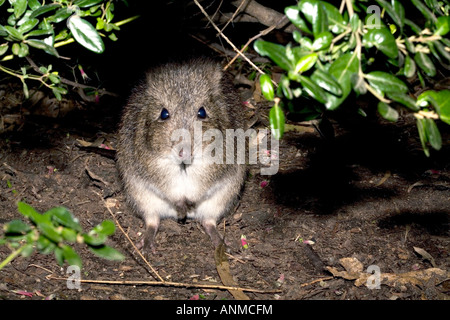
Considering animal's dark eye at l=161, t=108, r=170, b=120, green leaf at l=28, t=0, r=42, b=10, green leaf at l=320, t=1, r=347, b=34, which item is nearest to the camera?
green leaf at l=320, t=1, r=347, b=34

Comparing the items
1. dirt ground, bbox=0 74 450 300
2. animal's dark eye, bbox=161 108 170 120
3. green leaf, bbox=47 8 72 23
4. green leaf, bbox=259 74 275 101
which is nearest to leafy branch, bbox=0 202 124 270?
green leaf, bbox=259 74 275 101

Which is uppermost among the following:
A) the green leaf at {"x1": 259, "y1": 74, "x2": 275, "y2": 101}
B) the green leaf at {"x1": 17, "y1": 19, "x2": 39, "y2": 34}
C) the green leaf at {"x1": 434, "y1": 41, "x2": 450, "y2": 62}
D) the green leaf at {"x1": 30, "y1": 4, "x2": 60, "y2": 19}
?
the green leaf at {"x1": 434, "y1": 41, "x2": 450, "y2": 62}

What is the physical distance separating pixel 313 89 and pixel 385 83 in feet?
1.20

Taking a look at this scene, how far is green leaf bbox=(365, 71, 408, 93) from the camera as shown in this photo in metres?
2.38

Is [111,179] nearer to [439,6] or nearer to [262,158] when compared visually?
[262,158]

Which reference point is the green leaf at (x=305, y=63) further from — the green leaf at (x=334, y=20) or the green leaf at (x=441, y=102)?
the green leaf at (x=441, y=102)

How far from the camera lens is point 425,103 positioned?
8.22ft

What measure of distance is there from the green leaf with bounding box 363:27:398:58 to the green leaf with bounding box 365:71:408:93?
11 cm

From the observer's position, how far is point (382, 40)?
2340 mm

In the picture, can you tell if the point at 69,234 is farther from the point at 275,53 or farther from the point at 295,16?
the point at 295,16

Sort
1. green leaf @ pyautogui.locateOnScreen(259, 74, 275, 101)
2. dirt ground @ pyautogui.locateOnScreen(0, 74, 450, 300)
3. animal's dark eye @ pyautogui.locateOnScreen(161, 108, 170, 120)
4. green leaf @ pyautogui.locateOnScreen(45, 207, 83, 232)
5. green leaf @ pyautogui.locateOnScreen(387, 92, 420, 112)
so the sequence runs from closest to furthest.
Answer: green leaf @ pyautogui.locateOnScreen(45, 207, 83, 232) < green leaf @ pyautogui.locateOnScreen(387, 92, 420, 112) < green leaf @ pyautogui.locateOnScreen(259, 74, 275, 101) < dirt ground @ pyautogui.locateOnScreen(0, 74, 450, 300) < animal's dark eye @ pyautogui.locateOnScreen(161, 108, 170, 120)

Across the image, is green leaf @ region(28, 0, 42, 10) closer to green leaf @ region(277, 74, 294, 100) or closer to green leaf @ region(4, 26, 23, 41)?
green leaf @ region(4, 26, 23, 41)

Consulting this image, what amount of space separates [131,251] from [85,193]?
1051 mm

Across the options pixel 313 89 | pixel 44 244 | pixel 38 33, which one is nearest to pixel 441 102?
pixel 313 89
